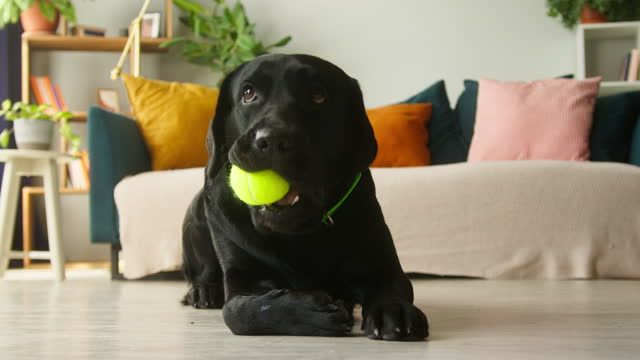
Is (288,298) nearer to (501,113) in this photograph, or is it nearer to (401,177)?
(401,177)

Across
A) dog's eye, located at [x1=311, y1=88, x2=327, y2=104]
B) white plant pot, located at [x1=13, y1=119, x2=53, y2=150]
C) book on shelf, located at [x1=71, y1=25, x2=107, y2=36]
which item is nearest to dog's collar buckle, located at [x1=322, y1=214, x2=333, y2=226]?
dog's eye, located at [x1=311, y1=88, x2=327, y2=104]

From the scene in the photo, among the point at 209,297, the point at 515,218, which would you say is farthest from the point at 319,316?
the point at 515,218

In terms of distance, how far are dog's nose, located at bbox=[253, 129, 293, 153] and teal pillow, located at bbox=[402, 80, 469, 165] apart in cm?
250

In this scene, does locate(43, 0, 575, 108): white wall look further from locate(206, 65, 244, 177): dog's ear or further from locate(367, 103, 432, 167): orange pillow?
locate(206, 65, 244, 177): dog's ear

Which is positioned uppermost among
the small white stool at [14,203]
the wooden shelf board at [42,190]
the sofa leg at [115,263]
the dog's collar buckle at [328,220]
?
the dog's collar buckle at [328,220]

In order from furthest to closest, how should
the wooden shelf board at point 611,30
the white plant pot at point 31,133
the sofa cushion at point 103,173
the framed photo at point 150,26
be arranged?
the framed photo at point 150,26 → the wooden shelf board at point 611,30 → the white plant pot at point 31,133 → the sofa cushion at point 103,173

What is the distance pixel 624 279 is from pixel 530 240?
0.36m

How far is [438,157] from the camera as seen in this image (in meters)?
3.55

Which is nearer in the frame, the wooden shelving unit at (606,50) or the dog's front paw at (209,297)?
the dog's front paw at (209,297)

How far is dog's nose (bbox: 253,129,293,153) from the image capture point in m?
1.11

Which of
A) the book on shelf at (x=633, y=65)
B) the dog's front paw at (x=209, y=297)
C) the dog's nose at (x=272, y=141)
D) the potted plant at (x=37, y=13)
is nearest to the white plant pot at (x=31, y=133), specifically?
the potted plant at (x=37, y=13)

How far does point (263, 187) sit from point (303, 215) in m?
0.09

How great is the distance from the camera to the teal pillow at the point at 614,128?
3305mm

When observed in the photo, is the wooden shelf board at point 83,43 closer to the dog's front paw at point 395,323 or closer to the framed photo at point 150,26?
the framed photo at point 150,26
